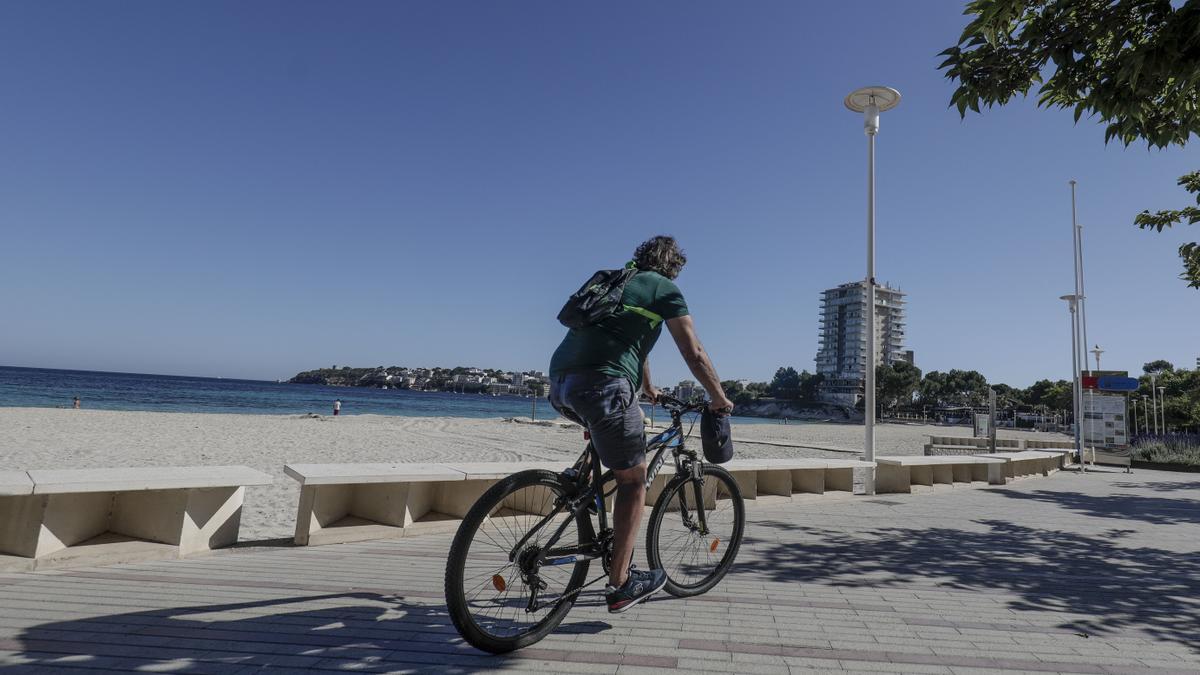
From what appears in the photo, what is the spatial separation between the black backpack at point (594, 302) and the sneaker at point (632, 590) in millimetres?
1287

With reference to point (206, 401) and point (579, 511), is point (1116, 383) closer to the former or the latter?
point (579, 511)

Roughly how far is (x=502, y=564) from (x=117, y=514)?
3.06 meters

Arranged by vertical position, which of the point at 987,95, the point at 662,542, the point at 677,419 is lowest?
the point at 662,542

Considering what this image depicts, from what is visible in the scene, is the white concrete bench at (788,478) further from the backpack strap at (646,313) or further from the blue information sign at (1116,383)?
the blue information sign at (1116,383)

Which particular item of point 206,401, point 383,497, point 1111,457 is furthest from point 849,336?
point 383,497

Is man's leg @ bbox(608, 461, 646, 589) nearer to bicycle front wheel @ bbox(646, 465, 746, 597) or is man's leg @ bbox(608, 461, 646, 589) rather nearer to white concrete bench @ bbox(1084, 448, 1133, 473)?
bicycle front wheel @ bbox(646, 465, 746, 597)

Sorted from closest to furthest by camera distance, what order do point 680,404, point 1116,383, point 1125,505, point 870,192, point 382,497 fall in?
point 680,404, point 382,497, point 1125,505, point 870,192, point 1116,383

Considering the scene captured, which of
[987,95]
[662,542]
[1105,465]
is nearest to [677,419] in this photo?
[662,542]

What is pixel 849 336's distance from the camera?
559ft

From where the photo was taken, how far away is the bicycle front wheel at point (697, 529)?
11.6 feet

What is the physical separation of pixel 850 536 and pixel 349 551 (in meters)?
4.41

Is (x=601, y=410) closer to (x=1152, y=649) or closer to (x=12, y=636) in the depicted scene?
(x=12, y=636)

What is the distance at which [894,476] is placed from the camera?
9547mm

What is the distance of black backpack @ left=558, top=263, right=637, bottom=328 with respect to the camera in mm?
2760
